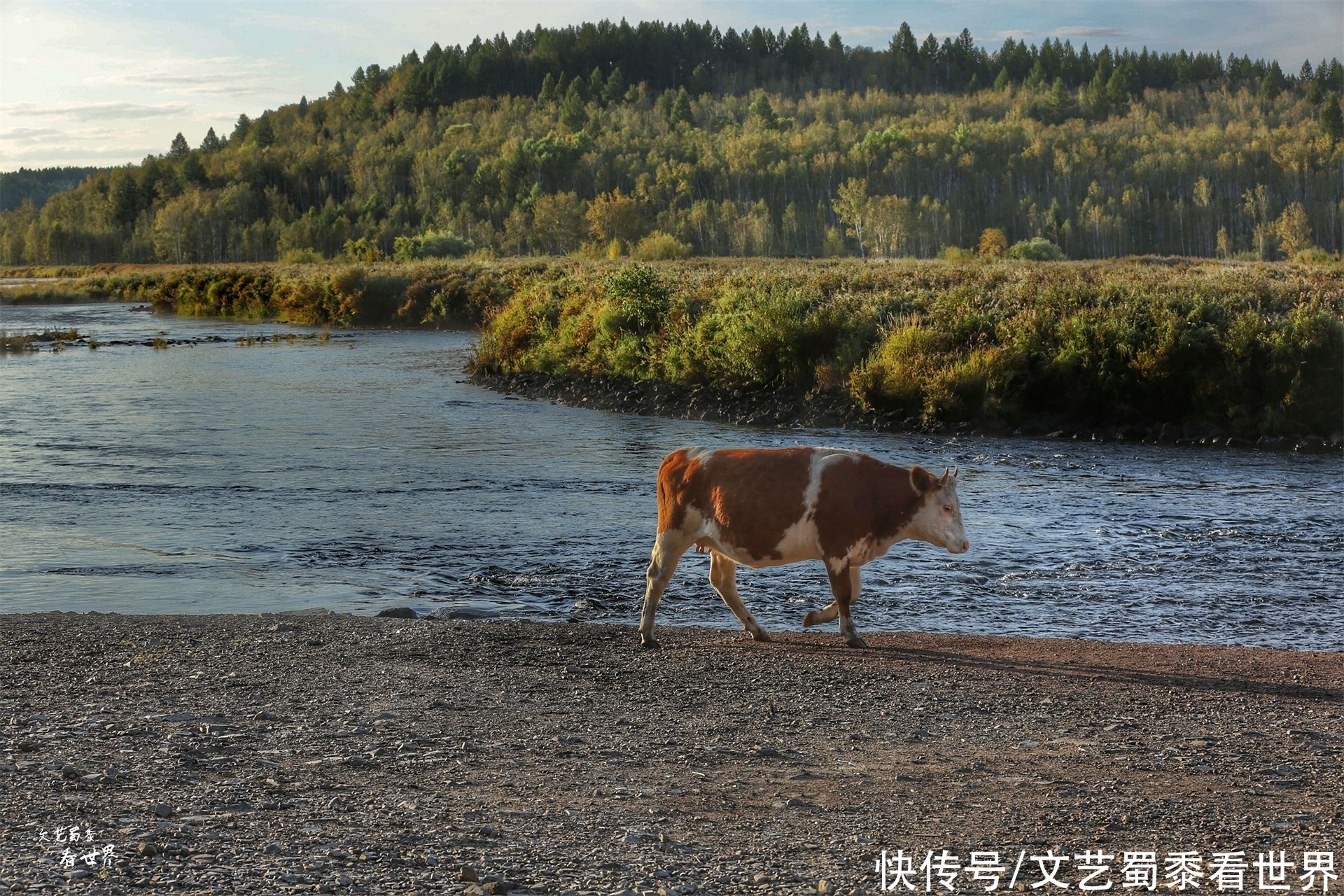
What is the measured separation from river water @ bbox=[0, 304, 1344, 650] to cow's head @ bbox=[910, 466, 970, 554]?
7.49 feet

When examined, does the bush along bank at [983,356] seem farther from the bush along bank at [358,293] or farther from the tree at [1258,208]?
the tree at [1258,208]

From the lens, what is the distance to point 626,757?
6719 mm

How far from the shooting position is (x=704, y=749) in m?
6.86

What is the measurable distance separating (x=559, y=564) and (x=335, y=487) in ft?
23.3

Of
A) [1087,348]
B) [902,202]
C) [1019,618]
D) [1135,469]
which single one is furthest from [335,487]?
[902,202]

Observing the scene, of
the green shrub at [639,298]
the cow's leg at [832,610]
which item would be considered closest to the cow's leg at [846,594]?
the cow's leg at [832,610]

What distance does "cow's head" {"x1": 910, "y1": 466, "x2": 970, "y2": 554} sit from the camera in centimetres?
906

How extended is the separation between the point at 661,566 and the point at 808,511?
125cm

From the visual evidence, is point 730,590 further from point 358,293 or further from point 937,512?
point 358,293

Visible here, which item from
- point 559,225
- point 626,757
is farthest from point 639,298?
point 559,225

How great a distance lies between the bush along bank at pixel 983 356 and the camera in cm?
2458

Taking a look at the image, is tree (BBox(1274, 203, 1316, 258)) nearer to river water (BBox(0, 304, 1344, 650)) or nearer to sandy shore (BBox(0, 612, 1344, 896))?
river water (BBox(0, 304, 1344, 650))

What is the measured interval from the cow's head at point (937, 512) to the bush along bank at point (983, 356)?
55.9 ft

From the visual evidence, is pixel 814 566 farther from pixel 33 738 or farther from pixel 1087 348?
pixel 1087 348
